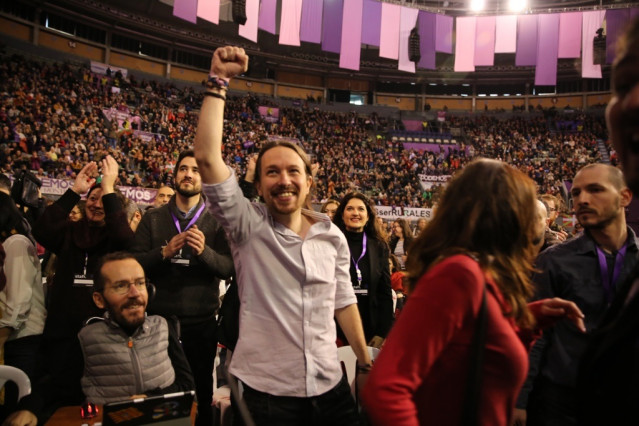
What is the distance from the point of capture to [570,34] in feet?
61.3

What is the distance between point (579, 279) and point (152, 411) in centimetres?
202

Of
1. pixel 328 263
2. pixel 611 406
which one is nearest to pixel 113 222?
pixel 328 263

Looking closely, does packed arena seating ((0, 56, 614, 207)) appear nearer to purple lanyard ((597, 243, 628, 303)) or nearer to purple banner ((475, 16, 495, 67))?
purple banner ((475, 16, 495, 67))

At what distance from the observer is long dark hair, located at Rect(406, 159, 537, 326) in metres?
1.10

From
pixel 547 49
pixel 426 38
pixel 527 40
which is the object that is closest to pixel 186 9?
pixel 426 38

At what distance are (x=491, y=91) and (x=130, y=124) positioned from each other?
26.7m

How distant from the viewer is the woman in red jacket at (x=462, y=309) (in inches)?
38.3

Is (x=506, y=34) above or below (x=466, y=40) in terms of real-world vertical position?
above

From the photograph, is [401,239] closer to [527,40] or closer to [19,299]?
[19,299]

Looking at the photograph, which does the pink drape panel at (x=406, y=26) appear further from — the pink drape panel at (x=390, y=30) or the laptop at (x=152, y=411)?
the laptop at (x=152, y=411)

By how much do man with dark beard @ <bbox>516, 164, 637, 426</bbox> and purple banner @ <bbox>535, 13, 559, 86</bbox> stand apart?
63.4ft

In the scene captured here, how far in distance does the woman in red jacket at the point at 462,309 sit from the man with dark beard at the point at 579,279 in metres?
1.13

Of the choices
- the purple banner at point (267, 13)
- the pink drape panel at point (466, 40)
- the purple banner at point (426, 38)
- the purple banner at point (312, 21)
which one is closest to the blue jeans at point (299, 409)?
the purple banner at point (267, 13)

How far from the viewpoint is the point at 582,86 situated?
32.6 m
